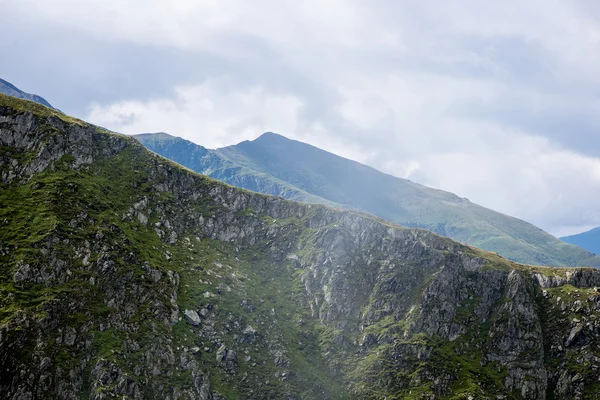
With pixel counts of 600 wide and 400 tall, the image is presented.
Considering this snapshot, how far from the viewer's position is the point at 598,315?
177 metres

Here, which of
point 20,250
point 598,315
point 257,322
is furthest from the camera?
point 257,322

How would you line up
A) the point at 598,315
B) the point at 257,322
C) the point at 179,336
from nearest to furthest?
the point at 179,336 < the point at 598,315 < the point at 257,322

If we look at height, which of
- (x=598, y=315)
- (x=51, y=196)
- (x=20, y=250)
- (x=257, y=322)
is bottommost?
(x=257, y=322)

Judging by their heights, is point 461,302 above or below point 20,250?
above

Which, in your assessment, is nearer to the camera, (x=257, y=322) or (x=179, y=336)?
(x=179, y=336)

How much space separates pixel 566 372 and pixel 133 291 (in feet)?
594

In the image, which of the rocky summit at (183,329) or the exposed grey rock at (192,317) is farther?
the exposed grey rock at (192,317)

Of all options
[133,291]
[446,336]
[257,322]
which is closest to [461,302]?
[446,336]

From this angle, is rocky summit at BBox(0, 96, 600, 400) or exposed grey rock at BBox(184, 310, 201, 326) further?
exposed grey rock at BBox(184, 310, 201, 326)

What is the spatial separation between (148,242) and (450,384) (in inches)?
5786

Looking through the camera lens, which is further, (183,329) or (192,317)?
(192,317)

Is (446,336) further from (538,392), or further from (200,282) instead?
(200,282)

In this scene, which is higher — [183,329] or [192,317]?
[192,317]

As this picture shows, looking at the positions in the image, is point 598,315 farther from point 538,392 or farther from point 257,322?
point 257,322
